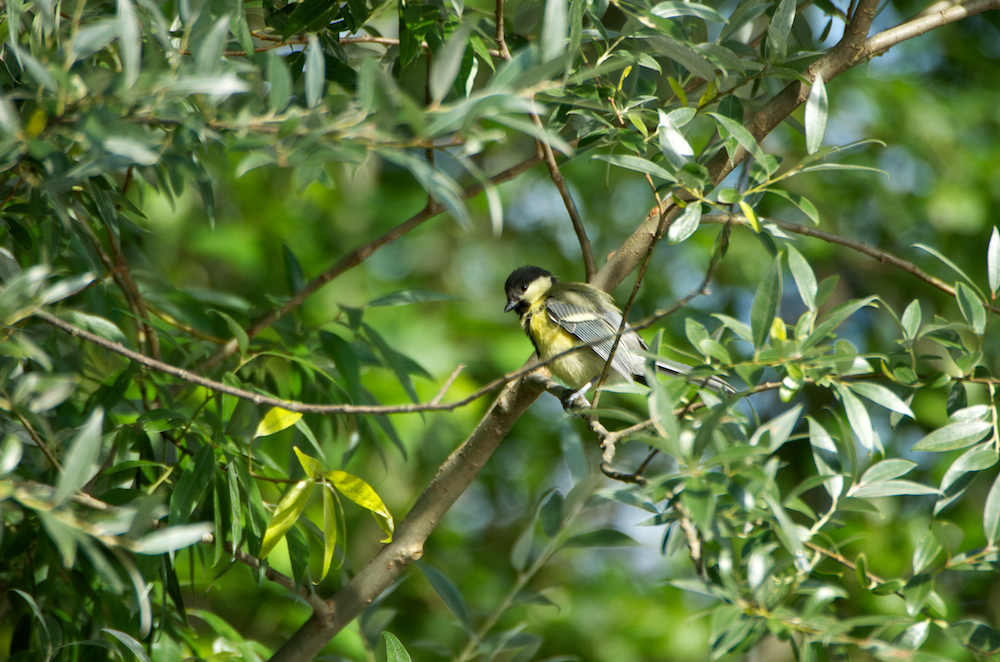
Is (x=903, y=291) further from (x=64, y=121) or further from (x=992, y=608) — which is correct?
(x=64, y=121)

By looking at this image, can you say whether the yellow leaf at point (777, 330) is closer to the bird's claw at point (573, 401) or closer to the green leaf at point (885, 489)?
the green leaf at point (885, 489)

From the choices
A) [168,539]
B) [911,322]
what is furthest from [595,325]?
[168,539]

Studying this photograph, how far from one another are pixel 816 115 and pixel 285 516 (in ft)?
4.04

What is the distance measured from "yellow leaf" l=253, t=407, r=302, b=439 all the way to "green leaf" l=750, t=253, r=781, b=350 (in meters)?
0.89

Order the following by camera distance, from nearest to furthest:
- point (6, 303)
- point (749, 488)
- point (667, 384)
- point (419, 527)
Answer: point (6, 303) < point (749, 488) < point (667, 384) < point (419, 527)

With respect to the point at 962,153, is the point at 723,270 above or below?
below

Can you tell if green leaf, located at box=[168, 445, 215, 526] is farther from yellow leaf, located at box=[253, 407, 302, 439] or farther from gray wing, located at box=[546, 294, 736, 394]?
gray wing, located at box=[546, 294, 736, 394]

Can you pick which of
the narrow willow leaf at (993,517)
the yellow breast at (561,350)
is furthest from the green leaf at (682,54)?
the yellow breast at (561,350)

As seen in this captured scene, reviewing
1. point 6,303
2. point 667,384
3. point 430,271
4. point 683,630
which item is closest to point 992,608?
point 683,630

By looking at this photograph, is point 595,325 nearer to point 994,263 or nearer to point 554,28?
point 994,263

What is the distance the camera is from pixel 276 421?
154 centimetres

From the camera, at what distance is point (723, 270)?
509 centimetres

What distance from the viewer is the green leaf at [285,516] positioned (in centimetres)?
147

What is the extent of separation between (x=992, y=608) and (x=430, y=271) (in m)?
4.06
